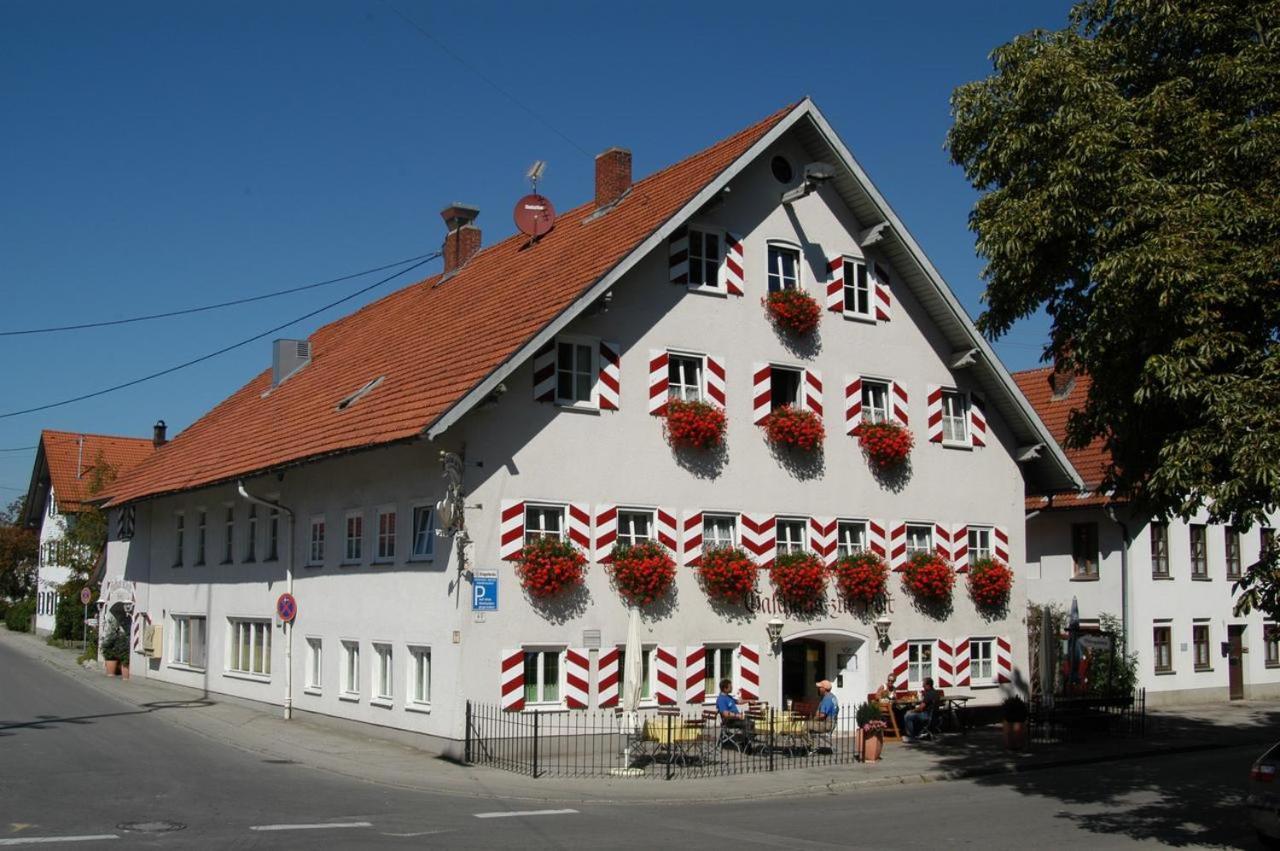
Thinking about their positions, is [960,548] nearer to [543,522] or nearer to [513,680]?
[543,522]

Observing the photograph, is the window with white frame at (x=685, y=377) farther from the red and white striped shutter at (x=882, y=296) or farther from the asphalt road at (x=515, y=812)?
the asphalt road at (x=515, y=812)

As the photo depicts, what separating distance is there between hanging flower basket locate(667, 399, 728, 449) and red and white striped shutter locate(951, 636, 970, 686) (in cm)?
792

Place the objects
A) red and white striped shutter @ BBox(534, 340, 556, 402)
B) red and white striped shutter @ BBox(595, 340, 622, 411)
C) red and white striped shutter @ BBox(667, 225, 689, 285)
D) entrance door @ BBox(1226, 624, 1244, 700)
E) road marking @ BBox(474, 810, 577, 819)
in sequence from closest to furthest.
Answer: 1. road marking @ BBox(474, 810, 577, 819)
2. red and white striped shutter @ BBox(534, 340, 556, 402)
3. red and white striped shutter @ BBox(595, 340, 622, 411)
4. red and white striped shutter @ BBox(667, 225, 689, 285)
5. entrance door @ BBox(1226, 624, 1244, 700)

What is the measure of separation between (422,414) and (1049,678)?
565 inches

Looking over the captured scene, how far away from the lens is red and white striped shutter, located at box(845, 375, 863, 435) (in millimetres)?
26375

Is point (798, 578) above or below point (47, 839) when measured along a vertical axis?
above

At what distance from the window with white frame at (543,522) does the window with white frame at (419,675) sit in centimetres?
275

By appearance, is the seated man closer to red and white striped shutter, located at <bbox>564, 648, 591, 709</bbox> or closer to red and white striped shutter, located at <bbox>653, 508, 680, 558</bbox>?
red and white striped shutter, located at <bbox>653, 508, 680, 558</bbox>

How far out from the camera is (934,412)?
91.2 feet

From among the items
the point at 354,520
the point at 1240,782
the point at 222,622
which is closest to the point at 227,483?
the point at 222,622

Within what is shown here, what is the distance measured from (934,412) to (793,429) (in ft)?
14.9

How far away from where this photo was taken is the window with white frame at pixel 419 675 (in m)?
22.2

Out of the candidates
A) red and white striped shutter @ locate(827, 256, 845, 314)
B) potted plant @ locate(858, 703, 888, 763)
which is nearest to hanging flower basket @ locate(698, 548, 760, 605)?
potted plant @ locate(858, 703, 888, 763)

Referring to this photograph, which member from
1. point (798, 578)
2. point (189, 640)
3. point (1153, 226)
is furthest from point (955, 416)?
point (189, 640)
